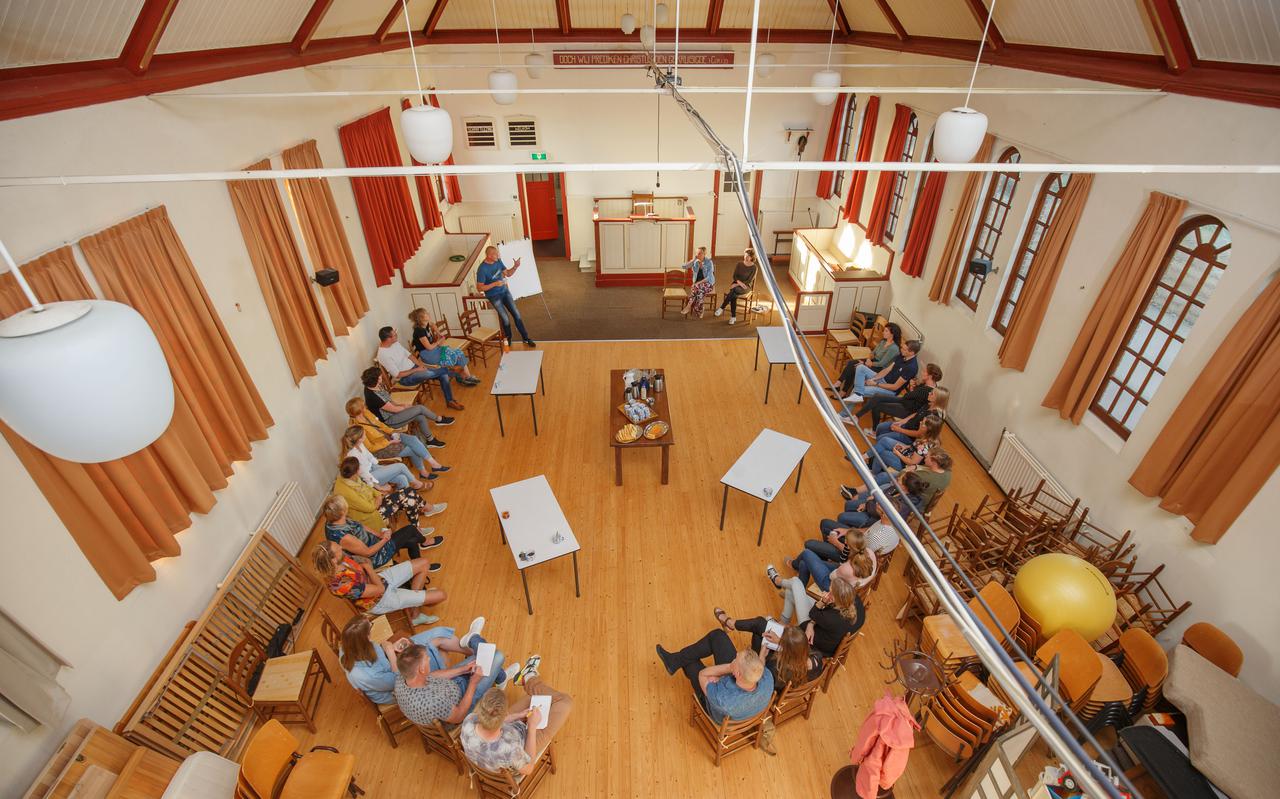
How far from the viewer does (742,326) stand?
922 cm

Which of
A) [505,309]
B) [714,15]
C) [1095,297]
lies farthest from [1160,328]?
[714,15]

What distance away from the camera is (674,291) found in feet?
31.2

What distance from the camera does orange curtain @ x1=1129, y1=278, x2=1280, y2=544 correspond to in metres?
3.47

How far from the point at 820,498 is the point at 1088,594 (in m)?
A: 2.39

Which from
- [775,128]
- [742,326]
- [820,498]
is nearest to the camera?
[820,498]

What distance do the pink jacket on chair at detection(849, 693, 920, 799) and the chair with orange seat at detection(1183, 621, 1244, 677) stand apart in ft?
6.99

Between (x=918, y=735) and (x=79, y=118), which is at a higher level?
(x=79, y=118)

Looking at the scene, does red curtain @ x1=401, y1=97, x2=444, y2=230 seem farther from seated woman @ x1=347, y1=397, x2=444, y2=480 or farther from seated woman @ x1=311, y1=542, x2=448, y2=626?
seated woman @ x1=311, y1=542, x2=448, y2=626

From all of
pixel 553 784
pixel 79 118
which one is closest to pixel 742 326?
pixel 553 784

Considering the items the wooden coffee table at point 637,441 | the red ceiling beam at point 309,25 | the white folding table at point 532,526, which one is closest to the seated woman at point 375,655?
the white folding table at point 532,526

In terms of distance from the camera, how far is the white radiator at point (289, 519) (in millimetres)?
4844

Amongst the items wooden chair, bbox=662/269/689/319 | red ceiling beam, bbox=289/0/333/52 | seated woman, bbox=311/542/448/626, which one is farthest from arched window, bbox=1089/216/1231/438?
red ceiling beam, bbox=289/0/333/52

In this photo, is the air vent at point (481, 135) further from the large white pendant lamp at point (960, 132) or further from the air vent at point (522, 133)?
the large white pendant lamp at point (960, 132)

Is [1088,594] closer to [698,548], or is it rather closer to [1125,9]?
[698,548]
